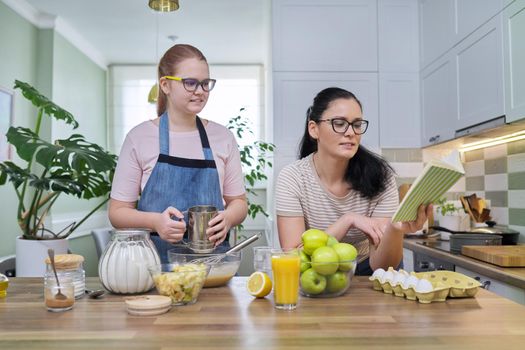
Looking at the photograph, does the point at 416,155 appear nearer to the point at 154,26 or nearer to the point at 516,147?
the point at 516,147

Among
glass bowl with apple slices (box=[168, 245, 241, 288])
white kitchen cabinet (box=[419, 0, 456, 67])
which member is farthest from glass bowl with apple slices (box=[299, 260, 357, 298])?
white kitchen cabinet (box=[419, 0, 456, 67])

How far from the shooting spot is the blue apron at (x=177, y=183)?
1750 millimetres

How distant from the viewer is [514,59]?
2.44 meters

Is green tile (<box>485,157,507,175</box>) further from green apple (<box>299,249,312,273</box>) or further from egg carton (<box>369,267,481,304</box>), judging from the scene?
green apple (<box>299,249,312,273</box>)

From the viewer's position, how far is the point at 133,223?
1.59m

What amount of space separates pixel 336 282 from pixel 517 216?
2130 millimetres

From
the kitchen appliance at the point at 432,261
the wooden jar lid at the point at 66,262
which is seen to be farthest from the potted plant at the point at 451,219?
the wooden jar lid at the point at 66,262

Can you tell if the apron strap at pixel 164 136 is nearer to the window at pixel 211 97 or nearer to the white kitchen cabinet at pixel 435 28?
the white kitchen cabinet at pixel 435 28

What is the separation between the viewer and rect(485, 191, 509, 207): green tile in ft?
9.96

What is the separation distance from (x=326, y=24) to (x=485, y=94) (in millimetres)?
1436

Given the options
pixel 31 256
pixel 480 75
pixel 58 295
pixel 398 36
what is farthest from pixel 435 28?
pixel 58 295

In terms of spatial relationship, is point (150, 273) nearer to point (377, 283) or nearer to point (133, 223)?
A: point (133, 223)

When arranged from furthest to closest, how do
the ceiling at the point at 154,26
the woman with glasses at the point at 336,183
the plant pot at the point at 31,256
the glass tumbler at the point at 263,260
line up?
the ceiling at the point at 154,26 → the plant pot at the point at 31,256 → the woman with glasses at the point at 336,183 → the glass tumbler at the point at 263,260

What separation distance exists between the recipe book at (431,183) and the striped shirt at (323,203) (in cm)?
48
